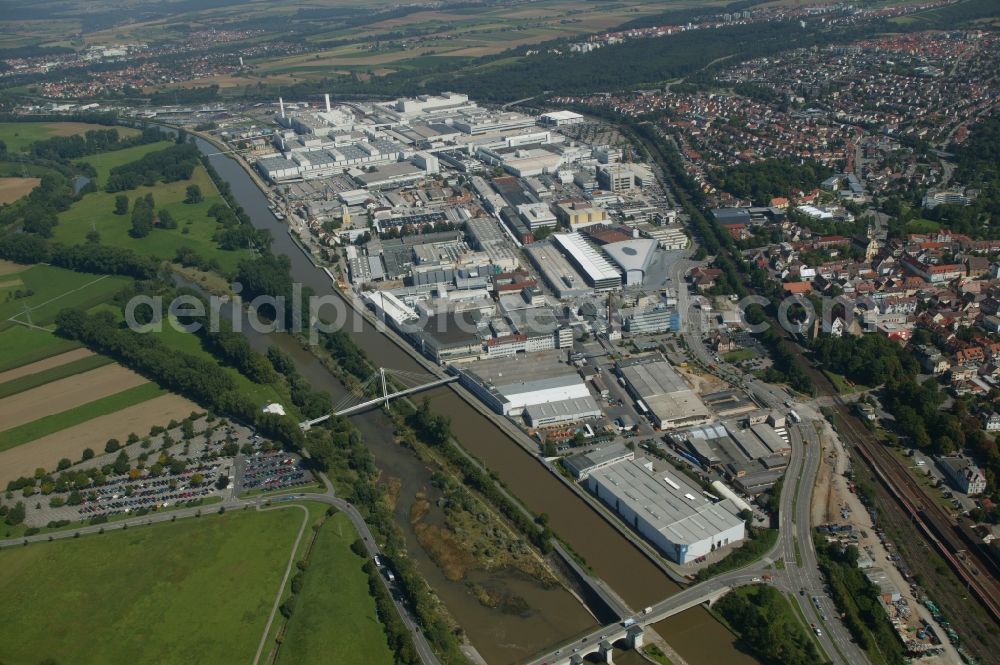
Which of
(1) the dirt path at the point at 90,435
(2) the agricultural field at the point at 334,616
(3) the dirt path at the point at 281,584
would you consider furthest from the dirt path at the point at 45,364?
(2) the agricultural field at the point at 334,616

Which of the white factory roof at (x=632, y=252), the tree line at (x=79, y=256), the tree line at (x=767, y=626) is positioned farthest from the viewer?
the tree line at (x=79, y=256)

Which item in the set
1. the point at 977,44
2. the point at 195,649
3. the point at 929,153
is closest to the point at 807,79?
the point at 977,44

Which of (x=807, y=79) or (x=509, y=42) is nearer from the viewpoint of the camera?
(x=807, y=79)

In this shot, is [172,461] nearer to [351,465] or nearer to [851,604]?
[351,465]

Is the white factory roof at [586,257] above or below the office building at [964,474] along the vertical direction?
above

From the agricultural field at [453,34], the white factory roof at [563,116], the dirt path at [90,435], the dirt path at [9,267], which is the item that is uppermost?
the agricultural field at [453,34]

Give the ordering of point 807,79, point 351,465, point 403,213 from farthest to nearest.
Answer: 1. point 807,79
2. point 403,213
3. point 351,465

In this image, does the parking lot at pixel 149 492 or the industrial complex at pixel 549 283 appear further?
the industrial complex at pixel 549 283

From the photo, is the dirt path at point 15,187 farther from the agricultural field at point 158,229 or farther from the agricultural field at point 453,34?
the agricultural field at point 453,34
